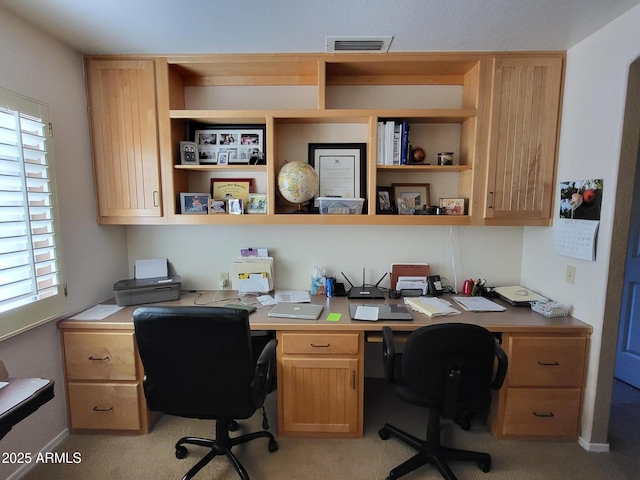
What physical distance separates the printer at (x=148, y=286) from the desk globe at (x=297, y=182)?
3.39 feet

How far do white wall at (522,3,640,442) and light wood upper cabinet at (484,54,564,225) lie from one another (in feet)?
0.26

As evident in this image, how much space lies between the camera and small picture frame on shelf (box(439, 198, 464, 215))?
2121 millimetres

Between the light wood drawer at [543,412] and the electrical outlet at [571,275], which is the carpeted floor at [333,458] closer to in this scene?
the light wood drawer at [543,412]

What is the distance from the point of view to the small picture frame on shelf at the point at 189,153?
2.10m

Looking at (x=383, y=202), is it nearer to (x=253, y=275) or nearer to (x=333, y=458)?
(x=253, y=275)

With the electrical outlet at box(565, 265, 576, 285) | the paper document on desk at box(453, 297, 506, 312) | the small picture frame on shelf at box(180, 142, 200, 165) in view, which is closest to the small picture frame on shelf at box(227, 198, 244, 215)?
the small picture frame on shelf at box(180, 142, 200, 165)

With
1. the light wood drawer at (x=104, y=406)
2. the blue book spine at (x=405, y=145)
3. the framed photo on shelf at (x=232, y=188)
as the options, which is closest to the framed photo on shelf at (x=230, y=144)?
the framed photo on shelf at (x=232, y=188)

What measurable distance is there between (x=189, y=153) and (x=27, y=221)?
968 millimetres

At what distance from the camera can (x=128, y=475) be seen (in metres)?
1.67

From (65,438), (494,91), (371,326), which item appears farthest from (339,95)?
(65,438)

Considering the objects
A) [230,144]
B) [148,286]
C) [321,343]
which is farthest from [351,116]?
[148,286]

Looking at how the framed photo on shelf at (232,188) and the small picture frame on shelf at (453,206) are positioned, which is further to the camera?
the framed photo on shelf at (232,188)

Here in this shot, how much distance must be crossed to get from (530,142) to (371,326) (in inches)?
62.0

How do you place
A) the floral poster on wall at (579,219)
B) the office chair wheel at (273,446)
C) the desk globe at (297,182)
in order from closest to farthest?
the floral poster on wall at (579,219)
the office chair wheel at (273,446)
the desk globe at (297,182)
